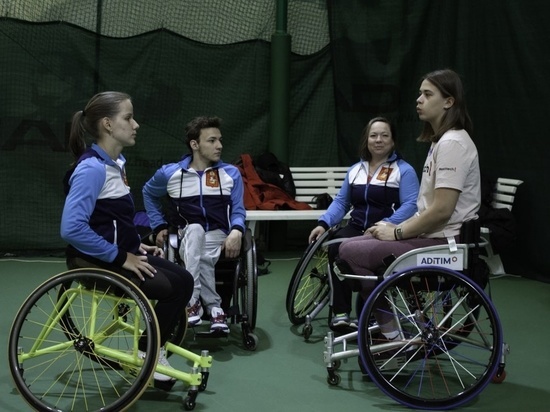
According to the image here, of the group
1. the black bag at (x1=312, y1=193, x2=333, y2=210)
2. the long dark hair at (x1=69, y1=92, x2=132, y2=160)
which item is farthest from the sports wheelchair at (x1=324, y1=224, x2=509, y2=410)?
the black bag at (x1=312, y1=193, x2=333, y2=210)

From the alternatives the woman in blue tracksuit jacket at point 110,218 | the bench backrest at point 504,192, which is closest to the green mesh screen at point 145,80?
the bench backrest at point 504,192

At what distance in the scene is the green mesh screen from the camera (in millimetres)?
6000

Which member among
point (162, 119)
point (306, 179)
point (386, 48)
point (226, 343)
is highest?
point (386, 48)

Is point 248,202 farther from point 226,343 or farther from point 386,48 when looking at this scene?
point 226,343

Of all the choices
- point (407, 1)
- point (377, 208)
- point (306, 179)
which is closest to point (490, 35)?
point (407, 1)

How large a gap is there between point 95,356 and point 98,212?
522 mm

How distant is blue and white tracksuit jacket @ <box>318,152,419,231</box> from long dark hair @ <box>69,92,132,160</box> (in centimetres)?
138

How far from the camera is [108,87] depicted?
6.16 m

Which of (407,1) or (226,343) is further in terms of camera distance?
(407,1)

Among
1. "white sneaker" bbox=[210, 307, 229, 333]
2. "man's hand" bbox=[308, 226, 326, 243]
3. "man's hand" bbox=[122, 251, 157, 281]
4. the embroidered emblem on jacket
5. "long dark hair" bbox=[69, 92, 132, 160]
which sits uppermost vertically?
"long dark hair" bbox=[69, 92, 132, 160]

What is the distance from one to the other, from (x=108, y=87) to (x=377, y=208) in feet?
9.30

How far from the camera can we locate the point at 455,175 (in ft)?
10.2

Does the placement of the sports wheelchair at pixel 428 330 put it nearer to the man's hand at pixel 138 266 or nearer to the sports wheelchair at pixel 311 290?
the sports wheelchair at pixel 311 290

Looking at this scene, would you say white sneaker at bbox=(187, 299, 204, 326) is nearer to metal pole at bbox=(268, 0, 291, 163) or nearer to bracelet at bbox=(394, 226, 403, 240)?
bracelet at bbox=(394, 226, 403, 240)
